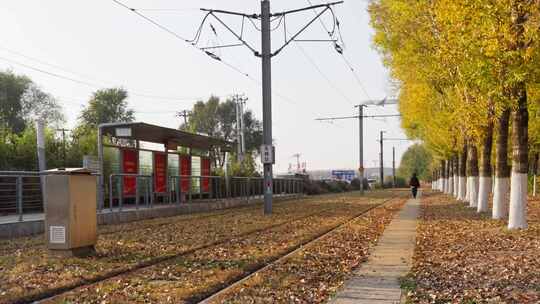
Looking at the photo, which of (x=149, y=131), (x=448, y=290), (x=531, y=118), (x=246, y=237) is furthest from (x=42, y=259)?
(x=531, y=118)

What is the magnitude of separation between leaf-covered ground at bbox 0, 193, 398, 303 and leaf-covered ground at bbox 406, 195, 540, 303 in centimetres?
272

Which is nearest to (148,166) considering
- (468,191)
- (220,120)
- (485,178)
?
(485,178)

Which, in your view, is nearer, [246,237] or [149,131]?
[246,237]

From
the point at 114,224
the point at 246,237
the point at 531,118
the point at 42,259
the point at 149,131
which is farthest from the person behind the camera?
the point at 531,118

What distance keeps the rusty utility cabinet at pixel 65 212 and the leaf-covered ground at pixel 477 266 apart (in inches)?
216

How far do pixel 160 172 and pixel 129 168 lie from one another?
84.7 inches

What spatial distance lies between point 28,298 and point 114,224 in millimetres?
11118

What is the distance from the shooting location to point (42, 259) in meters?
10.5

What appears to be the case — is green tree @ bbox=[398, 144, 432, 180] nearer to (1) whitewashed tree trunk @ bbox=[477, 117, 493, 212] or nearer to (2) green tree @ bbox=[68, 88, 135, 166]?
(2) green tree @ bbox=[68, 88, 135, 166]

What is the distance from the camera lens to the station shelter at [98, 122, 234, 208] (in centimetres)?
2080

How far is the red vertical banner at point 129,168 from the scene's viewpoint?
21.5 metres

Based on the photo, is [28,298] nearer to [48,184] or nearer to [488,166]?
[48,184]

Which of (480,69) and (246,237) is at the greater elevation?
(480,69)

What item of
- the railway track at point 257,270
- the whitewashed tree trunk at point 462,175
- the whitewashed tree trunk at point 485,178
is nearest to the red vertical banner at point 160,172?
Answer: the railway track at point 257,270
